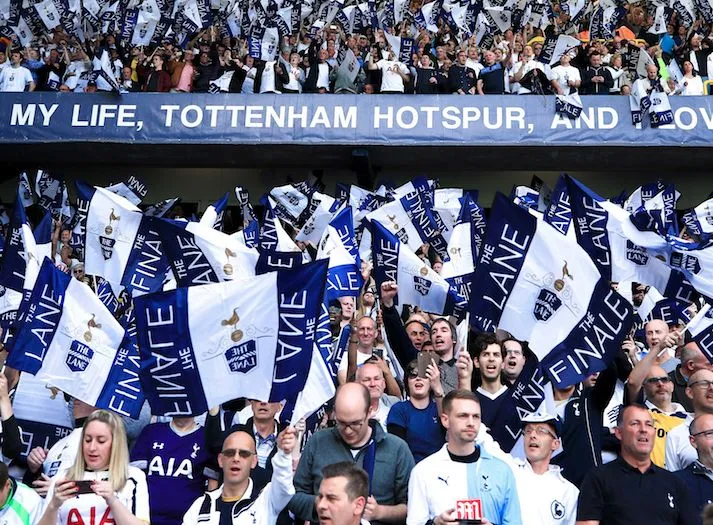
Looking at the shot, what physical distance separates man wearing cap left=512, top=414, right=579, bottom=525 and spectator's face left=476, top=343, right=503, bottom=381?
0.72 metres

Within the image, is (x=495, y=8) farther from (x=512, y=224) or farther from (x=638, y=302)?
(x=512, y=224)

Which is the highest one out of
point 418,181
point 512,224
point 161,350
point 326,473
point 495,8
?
point 495,8

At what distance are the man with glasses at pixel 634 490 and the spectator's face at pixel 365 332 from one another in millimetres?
2574

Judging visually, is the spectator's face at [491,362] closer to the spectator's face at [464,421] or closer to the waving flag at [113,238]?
the spectator's face at [464,421]

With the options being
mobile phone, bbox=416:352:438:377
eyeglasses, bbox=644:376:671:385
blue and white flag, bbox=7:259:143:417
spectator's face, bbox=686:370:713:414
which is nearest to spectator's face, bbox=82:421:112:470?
blue and white flag, bbox=7:259:143:417

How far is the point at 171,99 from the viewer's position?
15.5m

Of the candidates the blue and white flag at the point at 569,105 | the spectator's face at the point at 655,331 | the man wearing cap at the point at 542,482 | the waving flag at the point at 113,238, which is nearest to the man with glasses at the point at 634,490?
the man wearing cap at the point at 542,482

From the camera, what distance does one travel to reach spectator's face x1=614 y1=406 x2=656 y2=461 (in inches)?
187

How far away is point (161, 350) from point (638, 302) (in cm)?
612

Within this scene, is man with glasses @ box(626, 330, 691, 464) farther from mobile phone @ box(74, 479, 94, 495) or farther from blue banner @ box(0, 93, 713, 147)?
blue banner @ box(0, 93, 713, 147)

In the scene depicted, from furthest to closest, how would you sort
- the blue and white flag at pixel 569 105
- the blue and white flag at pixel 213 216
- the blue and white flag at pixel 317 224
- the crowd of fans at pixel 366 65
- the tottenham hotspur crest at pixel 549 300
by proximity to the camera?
the crowd of fans at pixel 366 65 → the blue and white flag at pixel 569 105 → the blue and white flag at pixel 317 224 → the blue and white flag at pixel 213 216 → the tottenham hotspur crest at pixel 549 300

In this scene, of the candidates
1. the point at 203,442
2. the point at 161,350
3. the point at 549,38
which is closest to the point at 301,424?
the point at 203,442

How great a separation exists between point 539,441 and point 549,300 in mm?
1440

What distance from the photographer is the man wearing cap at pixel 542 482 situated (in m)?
4.76
